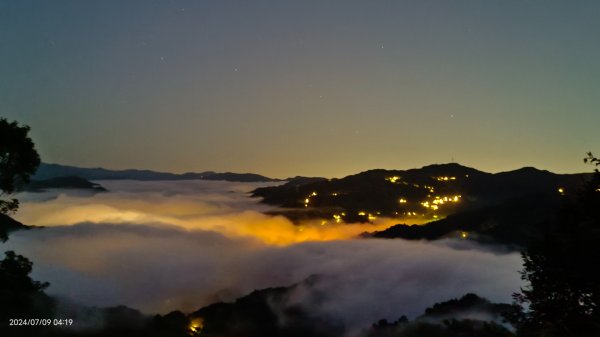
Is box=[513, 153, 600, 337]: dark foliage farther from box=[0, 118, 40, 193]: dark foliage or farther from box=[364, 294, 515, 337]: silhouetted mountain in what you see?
box=[364, 294, 515, 337]: silhouetted mountain

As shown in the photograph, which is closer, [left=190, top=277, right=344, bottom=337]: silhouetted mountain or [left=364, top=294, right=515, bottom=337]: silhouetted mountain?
[left=364, top=294, right=515, bottom=337]: silhouetted mountain

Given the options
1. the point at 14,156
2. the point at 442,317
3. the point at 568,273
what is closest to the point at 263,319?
the point at 442,317

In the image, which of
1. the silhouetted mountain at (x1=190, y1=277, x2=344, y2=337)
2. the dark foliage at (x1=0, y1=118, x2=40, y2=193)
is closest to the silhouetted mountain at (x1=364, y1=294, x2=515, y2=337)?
the silhouetted mountain at (x1=190, y1=277, x2=344, y2=337)

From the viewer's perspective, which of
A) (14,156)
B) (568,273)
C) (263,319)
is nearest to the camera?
(568,273)

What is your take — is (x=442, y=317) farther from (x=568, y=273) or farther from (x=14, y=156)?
(x=14, y=156)

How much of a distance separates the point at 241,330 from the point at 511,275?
12204 centimetres

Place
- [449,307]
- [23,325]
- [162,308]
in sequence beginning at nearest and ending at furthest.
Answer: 1. [23,325]
2. [449,307]
3. [162,308]

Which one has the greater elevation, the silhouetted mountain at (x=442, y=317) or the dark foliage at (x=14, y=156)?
the dark foliage at (x=14, y=156)

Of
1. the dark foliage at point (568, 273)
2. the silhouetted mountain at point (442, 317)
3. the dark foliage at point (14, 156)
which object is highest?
the dark foliage at point (14, 156)

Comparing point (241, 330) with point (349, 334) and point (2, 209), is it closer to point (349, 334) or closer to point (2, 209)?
point (349, 334)

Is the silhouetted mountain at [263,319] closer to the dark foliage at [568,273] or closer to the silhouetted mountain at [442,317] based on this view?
the silhouetted mountain at [442,317]

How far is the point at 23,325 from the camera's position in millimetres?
42906

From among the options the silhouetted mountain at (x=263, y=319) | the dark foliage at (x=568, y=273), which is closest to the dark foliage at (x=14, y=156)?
the dark foliage at (x=568, y=273)

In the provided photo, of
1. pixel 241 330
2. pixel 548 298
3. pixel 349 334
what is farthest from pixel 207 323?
pixel 548 298
